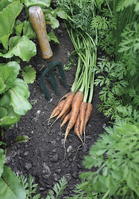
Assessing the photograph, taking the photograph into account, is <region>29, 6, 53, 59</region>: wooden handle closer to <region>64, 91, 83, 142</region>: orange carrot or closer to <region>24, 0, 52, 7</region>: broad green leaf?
<region>24, 0, 52, 7</region>: broad green leaf

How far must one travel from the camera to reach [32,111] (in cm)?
155

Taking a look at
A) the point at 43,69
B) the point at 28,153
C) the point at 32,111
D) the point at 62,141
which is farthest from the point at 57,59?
the point at 28,153

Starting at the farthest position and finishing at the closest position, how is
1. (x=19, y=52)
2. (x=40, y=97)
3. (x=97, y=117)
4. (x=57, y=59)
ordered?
(x=57, y=59), (x=40, y=97), (x=97, y=117), (x=19, y=52)

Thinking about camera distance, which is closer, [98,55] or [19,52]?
[19,52]

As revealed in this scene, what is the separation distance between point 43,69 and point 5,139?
77 cm

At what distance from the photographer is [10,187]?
1091 mm

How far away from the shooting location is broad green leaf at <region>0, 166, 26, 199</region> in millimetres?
1058

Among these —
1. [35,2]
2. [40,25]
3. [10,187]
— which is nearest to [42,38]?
[40,25]

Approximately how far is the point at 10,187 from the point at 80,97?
3.02ft

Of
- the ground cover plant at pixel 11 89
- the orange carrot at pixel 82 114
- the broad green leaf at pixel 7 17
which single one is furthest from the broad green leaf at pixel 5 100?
the orange carrot at pixel 82 114

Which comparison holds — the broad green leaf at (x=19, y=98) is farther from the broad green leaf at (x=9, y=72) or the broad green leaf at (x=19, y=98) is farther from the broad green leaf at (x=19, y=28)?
the broad green leaf at (x=19, y=28)

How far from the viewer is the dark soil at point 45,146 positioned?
1281 mm

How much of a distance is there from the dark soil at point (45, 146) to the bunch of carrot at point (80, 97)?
0.07 m

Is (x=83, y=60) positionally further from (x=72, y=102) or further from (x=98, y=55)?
(x=72, y=102)
